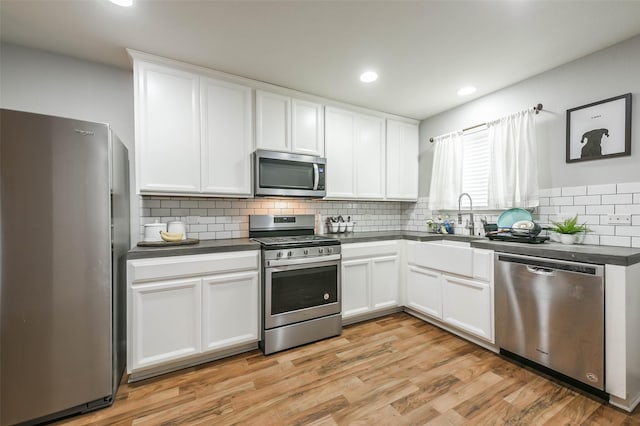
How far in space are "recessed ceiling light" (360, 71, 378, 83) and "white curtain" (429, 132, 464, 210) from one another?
1.35 metres

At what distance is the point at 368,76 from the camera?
254cm

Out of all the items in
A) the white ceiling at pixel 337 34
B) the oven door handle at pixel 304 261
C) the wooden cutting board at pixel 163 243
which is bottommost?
the oven door handle at pixel 304 261

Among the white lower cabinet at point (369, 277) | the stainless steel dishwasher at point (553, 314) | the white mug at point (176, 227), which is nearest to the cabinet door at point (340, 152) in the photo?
the white lower cabinet at point (369, 277)

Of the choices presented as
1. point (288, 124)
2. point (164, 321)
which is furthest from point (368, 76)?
point (164, 321)

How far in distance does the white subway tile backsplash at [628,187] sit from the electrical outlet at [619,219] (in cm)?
18

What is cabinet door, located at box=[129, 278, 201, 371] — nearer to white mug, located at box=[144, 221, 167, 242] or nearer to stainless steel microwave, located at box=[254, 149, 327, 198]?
white mug, located at box=[144, 221, 167, 242]

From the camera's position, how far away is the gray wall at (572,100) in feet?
6.59

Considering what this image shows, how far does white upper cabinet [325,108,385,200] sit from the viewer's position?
3.10 meters

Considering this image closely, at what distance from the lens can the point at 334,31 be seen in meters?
1.91

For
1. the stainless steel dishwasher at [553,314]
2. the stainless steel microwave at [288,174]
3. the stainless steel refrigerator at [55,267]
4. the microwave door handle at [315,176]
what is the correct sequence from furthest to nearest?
the microwave door handle at [315,176], the stainless steel microwave at [288,174], the stainless steel dishwasher at [553,314], the stainless steel refrigerator at [55,267]

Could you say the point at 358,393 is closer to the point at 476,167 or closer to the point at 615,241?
the point at 615,241

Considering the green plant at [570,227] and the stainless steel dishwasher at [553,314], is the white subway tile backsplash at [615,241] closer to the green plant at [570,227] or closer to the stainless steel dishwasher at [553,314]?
the green plant at [570,227]

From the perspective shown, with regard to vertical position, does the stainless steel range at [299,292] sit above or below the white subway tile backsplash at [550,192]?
below

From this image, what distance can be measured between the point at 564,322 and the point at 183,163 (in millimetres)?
3149
